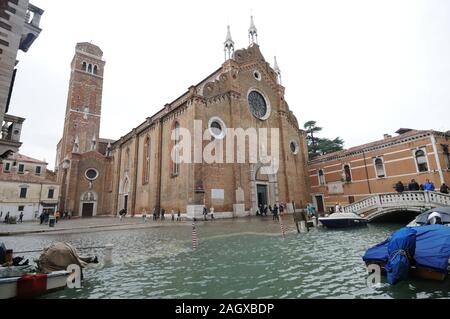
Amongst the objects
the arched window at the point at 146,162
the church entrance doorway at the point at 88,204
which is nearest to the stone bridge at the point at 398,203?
the arched window at the point at 146,162

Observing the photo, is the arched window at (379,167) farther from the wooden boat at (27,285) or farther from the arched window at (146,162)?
the wooden boat at (27,285)

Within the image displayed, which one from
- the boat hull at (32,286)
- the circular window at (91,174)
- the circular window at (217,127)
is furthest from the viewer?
the circular window at (91,174)

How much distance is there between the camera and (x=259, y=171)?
25844 mm

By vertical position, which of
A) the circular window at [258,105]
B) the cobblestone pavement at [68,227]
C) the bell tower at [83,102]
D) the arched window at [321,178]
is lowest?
the cobblestone pavement at [68,227]

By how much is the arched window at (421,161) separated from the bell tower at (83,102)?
4643 centimetres

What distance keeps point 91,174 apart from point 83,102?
1551 centimetres

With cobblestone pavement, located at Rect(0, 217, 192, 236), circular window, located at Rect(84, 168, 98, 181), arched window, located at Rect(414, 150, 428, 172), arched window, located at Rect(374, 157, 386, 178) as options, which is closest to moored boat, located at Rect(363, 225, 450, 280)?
cobblestone pavement, located at Rect(0, 217, 192, 236)

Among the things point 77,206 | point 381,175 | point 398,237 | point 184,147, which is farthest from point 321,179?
point 77,206

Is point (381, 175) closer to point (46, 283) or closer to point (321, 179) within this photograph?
point (321, 179)

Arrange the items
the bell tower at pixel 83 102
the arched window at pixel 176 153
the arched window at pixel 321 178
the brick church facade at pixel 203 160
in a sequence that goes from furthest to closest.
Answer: the bell tower at pixel 83 102, the arched window at pixel 321 178, the arched window at pixel 176 153, the brick church facade at pixel 203 160

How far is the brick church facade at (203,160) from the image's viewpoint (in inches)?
862

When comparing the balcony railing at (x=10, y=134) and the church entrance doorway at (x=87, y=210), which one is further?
the church entrance doorway at (x=87, y=210)

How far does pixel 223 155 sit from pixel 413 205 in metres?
15.0

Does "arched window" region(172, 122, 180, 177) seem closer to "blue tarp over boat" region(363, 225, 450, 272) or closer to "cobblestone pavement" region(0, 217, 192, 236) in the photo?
"cobblestone pavement" region(0, 217, 192, 236)
